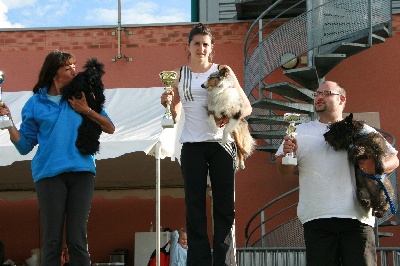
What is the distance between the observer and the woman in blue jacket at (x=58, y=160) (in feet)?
14.2

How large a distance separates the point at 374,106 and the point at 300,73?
168 cm

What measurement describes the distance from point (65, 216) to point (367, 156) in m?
1.72

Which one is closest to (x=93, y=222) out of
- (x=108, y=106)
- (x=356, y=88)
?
(x=108, y=106)

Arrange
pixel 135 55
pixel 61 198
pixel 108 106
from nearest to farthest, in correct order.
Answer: pixel 61 198 → pixel 108 106 → pixel 135 55

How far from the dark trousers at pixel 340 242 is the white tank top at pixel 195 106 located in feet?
2.72

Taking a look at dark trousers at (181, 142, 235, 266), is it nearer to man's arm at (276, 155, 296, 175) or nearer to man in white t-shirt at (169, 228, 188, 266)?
man's arm at (276, 155, 296, 175)

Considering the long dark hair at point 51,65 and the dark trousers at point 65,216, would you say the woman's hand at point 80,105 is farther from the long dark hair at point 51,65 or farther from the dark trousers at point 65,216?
the dark trousers at point 65,216

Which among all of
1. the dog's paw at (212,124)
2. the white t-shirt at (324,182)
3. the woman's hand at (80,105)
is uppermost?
the woman's hand at (80,105)

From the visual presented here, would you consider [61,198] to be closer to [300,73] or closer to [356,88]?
[300,73]

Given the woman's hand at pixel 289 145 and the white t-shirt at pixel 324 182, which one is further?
the woman's hand at pixel 289 145

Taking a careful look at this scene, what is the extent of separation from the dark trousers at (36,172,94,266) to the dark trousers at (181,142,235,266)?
0.67 m

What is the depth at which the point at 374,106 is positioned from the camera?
11766 millimetres

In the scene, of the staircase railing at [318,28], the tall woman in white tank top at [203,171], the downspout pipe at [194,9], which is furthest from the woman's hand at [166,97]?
the downspout pipe at [194,9]

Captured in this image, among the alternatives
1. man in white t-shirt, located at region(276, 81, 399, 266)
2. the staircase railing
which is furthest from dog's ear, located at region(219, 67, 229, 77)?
the staircase railing
